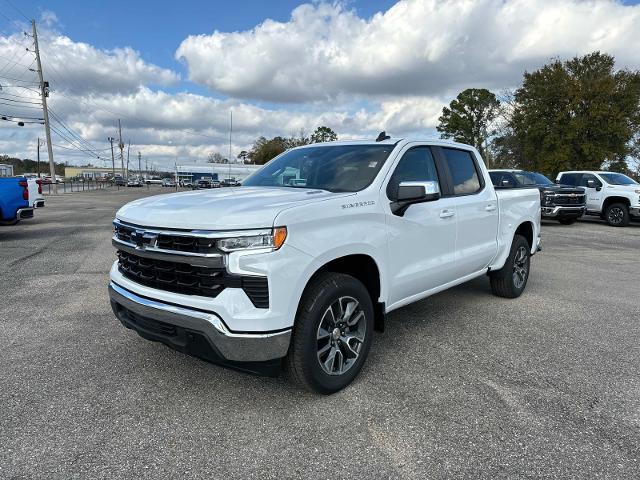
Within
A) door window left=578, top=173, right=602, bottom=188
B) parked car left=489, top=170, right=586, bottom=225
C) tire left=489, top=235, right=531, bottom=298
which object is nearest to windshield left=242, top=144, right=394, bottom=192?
tire left=489, top=235, right=531, bottom=298

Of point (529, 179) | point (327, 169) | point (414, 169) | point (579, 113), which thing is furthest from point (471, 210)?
point (579, 113)

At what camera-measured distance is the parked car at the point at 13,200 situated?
1025cm

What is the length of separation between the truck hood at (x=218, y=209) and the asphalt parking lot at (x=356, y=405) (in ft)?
4.12

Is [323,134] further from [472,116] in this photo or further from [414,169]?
[414,169]

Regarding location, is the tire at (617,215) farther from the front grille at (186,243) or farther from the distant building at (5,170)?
the distant building at (5,170)

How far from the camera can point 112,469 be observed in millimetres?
2494

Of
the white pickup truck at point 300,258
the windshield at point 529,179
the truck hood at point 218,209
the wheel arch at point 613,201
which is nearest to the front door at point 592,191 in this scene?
the wheel arch at point 613,201

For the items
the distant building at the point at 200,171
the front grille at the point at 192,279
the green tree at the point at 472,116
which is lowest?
the front grille at the point at 192,279

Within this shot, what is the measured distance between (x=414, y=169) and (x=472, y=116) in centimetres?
6226

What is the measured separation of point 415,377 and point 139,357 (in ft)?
7.51

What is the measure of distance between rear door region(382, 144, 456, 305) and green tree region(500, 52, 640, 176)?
1128 inches

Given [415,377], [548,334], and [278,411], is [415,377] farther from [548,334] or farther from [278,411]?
[548,334]

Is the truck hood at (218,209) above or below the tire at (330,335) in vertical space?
above

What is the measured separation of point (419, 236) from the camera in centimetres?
395
